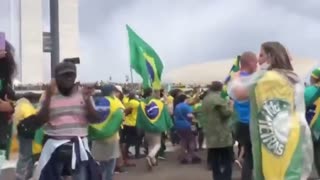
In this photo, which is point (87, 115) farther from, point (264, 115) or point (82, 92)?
point (264, 115)

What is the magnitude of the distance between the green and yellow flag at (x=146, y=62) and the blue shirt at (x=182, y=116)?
0.86m

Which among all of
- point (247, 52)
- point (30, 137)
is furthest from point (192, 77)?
point (247, 52)

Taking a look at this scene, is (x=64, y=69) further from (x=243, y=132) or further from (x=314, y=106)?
(x=314, y=106)

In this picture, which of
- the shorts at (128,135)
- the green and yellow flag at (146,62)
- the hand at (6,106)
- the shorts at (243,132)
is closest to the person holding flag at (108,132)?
the shorts at (243,132)

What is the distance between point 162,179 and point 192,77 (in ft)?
89.8

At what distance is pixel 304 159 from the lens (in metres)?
6.46

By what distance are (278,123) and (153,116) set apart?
358 inches

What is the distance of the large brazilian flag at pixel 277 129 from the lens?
6.34 metres

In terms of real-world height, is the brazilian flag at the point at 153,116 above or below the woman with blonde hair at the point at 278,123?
below

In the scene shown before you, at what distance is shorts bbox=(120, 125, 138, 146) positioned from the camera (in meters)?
16.9

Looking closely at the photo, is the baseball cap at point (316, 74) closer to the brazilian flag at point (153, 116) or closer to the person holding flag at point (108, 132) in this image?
the person holding flag at point (108, 132)

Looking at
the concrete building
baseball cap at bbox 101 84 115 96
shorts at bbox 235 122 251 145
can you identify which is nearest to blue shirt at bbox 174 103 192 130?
baseball cap at bbox 101 84 115 96

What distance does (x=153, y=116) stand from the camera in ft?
50.5

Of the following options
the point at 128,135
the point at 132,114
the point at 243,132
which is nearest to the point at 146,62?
the point at 132,114
